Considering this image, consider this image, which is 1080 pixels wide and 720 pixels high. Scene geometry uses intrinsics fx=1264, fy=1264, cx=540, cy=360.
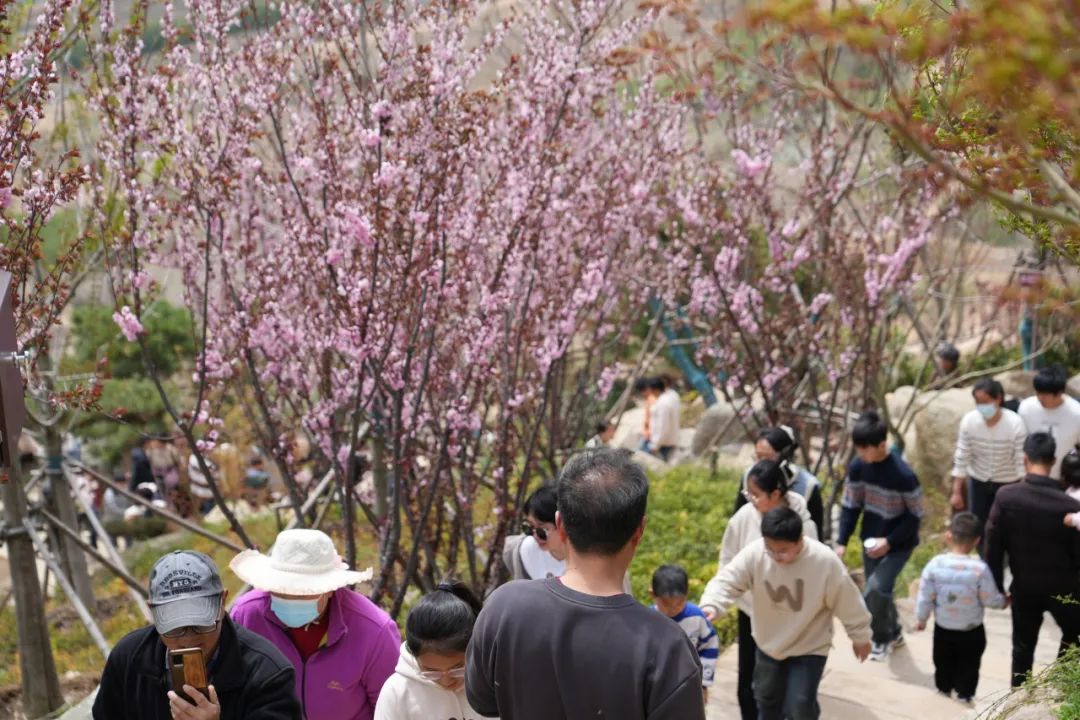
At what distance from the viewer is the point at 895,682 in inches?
286

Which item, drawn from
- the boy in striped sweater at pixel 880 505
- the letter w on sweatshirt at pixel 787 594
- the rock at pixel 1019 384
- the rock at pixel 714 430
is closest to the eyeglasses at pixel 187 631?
the letter w on sweatshirt at pixel 787 594

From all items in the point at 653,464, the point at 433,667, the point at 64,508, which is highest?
the point at 433,667

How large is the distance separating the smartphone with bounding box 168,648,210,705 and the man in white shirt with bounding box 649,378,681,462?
1008cm

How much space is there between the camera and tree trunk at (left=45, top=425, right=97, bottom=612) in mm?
9156

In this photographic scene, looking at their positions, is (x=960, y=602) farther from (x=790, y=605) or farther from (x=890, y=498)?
(x=790, y=605)

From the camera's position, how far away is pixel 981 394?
26.3 ft

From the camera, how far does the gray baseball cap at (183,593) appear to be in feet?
11.0

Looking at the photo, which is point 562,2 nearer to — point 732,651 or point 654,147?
point 654,147

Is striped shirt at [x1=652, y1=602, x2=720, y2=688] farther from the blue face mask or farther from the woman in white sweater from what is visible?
the blue face mask

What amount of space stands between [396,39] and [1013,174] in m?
4.17

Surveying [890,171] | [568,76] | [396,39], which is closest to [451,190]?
[396,39]

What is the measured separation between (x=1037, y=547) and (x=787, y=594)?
159 centimetres

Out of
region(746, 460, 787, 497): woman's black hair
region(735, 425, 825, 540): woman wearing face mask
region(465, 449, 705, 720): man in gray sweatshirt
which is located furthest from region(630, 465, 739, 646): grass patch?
region(465, 449, 705, 720): man in gray sweatshirt

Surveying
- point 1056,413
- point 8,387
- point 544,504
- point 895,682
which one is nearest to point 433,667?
point 544,504
